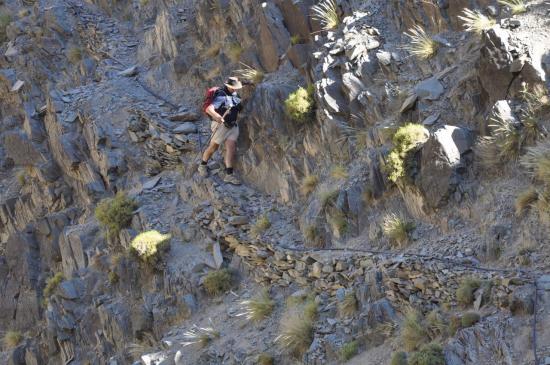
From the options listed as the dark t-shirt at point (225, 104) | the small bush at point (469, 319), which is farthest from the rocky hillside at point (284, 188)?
the dark t-shirt at point (225, 104)

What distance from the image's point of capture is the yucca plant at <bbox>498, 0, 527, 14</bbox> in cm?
1599

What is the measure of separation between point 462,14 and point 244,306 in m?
6.60

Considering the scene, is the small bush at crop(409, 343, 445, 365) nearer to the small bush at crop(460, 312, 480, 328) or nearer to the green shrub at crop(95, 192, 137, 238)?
the small bush at crop(460, 312, 480, 328)

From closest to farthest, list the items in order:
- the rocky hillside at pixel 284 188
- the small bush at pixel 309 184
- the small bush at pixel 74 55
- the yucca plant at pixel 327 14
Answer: the rocky hillside at pixel 284 188 → the small bush at pixel 309 184 → the yucca plant at pixel 327 14 → the small bush at pixel 74 55

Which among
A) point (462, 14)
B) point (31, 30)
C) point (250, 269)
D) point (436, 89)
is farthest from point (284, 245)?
point (31, 30)

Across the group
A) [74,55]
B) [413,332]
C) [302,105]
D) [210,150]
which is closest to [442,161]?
[413,332]

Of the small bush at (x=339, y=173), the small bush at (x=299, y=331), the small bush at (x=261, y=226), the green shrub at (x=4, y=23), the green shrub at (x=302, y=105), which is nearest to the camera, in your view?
the small bush at (x=299, y=331)

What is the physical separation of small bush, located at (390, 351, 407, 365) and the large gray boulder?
3.25 meters

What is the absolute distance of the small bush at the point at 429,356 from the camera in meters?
12.1

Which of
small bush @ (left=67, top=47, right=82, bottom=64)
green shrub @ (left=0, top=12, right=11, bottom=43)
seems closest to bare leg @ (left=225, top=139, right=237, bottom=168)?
small bush @ (left=67, top=47, right=82, bottom=64)

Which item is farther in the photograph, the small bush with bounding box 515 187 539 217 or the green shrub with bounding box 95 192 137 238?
the green shrub with bounding box 95 192 137 238

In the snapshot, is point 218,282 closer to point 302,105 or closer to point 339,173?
point 339,173

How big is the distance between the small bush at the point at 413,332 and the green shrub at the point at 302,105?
6283mm

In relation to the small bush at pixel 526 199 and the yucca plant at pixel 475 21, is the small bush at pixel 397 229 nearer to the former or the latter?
the small bush at pixel 526 199
